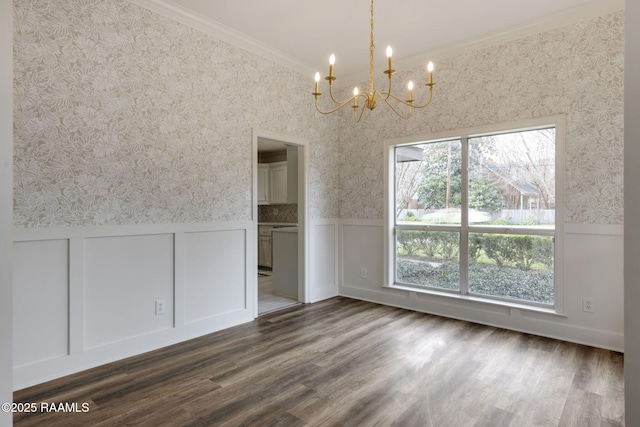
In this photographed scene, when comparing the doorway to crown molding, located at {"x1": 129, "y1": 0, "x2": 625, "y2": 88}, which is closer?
crown molding, located at {"x1": 129, "y1": 0, "x2": 625, "y2": 88}

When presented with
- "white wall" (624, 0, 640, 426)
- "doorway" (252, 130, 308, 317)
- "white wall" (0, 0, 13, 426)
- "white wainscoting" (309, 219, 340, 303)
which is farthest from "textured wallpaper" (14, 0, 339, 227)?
"white wall" (624, 0, 640, 426)

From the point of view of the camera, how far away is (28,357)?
235 cm

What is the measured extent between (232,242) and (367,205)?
1835mm

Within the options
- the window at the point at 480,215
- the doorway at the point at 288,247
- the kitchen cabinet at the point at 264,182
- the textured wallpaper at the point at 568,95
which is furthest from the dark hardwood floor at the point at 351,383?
the kitchen cabinet at the point at 264,182

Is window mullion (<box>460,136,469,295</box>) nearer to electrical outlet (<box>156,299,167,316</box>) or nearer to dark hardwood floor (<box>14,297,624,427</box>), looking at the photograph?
dark hardwood floor (<box>14,297,624,427</box>)

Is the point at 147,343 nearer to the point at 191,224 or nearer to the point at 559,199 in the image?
the point at 191,224

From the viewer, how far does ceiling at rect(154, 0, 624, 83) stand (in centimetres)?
299

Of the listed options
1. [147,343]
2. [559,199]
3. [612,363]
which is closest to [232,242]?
[147,343]

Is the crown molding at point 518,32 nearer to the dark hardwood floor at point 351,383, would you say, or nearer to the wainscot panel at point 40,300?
the dark hardwood floor at point 351,383

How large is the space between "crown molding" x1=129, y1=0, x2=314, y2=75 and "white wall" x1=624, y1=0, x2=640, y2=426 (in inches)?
128

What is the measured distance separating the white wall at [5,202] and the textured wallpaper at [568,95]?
367 centimetres

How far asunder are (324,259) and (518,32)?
327 cm

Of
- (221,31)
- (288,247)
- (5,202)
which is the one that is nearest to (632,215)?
(5,202)

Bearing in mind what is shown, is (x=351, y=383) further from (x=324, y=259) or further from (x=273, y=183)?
(x=273, y=183)
